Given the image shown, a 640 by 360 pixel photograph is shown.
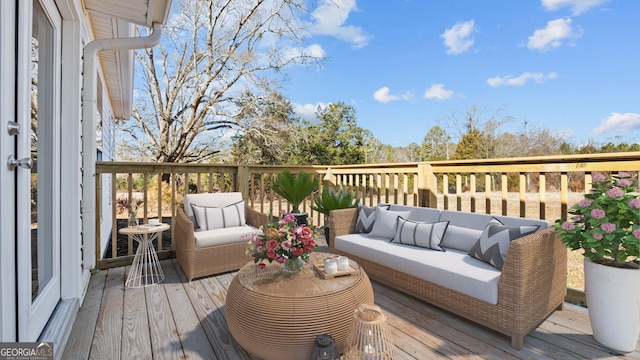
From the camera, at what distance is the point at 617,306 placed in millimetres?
1872

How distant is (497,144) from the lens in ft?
49.8

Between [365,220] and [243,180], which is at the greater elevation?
[243,180]

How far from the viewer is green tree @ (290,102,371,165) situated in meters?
13.3

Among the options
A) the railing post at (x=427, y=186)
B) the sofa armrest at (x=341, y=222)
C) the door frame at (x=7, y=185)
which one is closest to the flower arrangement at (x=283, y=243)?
the door frame at (x=7, y=185)

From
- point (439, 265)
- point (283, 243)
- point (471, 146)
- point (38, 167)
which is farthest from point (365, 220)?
point (471, 146)

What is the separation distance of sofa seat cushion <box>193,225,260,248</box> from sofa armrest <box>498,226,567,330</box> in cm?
237

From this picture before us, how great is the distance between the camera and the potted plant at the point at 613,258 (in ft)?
6.07

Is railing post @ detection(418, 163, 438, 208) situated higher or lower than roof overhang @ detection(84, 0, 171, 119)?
lower

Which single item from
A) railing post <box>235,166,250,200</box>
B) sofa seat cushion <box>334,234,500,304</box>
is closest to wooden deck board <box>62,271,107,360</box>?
railing post <box>235,166,250,200</box>

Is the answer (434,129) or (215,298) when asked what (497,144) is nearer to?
(434,129)

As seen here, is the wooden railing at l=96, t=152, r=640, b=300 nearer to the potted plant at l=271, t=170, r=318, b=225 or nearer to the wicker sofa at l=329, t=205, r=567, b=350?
the potted plant at l=271, t=170, r=318, b=225

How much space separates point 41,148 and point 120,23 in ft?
7.31

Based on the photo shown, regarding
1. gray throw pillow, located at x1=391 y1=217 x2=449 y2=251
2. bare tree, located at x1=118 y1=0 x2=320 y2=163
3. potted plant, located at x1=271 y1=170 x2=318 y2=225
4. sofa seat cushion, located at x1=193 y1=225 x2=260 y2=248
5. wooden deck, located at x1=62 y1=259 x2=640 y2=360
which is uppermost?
bare tree, located at x1=118 y1=0 x2=320 y2=163

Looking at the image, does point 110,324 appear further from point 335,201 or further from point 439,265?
point 335,201
